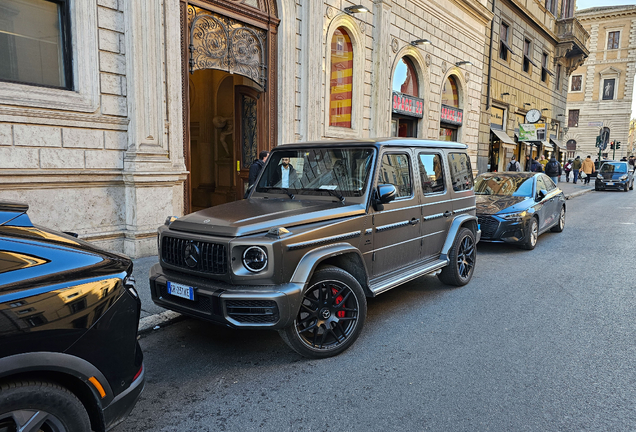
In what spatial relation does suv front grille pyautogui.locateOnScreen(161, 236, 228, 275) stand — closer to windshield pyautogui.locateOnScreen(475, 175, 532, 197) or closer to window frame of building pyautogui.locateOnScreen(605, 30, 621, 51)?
windshield pyautogui.locateOnScreen(475, 175, 532, 197)

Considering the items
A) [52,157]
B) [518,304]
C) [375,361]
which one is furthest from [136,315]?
[52,157]

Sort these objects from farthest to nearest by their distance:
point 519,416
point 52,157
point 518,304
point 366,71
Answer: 1. point 366,71
2. point 52,157
3. point 518,304
4. point 519,416

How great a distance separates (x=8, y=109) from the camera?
604 cm

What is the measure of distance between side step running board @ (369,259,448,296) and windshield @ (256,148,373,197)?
37.5 inches

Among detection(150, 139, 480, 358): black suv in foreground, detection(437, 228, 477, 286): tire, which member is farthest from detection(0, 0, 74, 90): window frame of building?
detection(437, 228, 477, 286): tire

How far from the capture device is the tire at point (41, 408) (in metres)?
1.93

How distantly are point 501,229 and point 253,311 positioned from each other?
249 inches

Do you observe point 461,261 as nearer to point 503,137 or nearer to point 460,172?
point 460,172

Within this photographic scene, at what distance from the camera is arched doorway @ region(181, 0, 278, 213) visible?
8562 mm

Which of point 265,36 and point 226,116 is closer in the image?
point 265,36

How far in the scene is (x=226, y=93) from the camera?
12.3 meters

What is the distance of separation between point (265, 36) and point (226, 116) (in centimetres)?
310

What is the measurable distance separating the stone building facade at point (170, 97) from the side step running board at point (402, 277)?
447 cm

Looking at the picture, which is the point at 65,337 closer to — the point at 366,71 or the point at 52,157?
the point at 52,157
